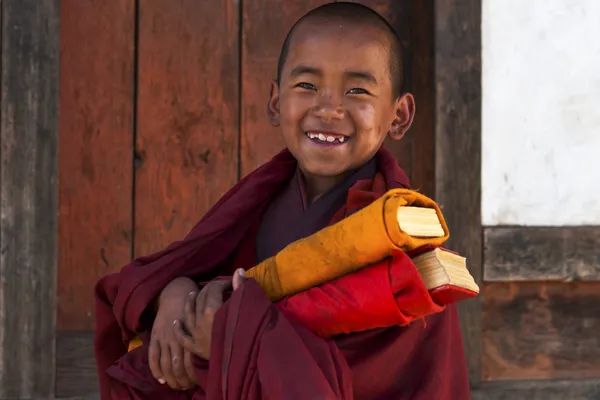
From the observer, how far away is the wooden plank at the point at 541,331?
2.54 meters

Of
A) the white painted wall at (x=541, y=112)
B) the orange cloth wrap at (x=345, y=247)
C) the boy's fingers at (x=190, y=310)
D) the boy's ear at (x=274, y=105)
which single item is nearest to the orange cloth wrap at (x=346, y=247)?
the orange cloth wrap at (x=345, y=247)

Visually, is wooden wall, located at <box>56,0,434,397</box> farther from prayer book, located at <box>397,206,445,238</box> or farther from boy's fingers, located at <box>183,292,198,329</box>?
prayer book, located at <box>397,206,445,238</box>

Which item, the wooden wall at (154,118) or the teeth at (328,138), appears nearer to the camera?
the teeth at (328,138)

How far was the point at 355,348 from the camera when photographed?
1.20m

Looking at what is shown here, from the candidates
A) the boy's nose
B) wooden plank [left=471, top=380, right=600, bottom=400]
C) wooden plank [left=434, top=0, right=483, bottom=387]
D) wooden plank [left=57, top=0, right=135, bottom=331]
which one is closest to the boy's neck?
the boy's nose

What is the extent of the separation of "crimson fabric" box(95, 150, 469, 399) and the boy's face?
0.07 m

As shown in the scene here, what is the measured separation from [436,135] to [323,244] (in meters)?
1.35

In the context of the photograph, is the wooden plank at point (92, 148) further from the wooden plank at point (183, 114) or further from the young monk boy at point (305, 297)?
the young monk boy at point (305, 297)

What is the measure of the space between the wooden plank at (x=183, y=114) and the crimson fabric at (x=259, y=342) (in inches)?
39.5

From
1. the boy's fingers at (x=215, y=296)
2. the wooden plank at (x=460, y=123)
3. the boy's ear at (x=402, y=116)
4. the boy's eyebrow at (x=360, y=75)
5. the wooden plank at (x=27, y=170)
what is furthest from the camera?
the wooden plank at (x=460, y=123)

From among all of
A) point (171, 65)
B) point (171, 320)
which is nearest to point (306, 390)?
point (171, 320)

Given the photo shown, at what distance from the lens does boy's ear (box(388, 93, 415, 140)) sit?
57.9 inches

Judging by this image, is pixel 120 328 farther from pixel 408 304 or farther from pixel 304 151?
pixel 408 304

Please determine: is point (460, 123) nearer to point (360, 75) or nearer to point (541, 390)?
point (541, 390)
